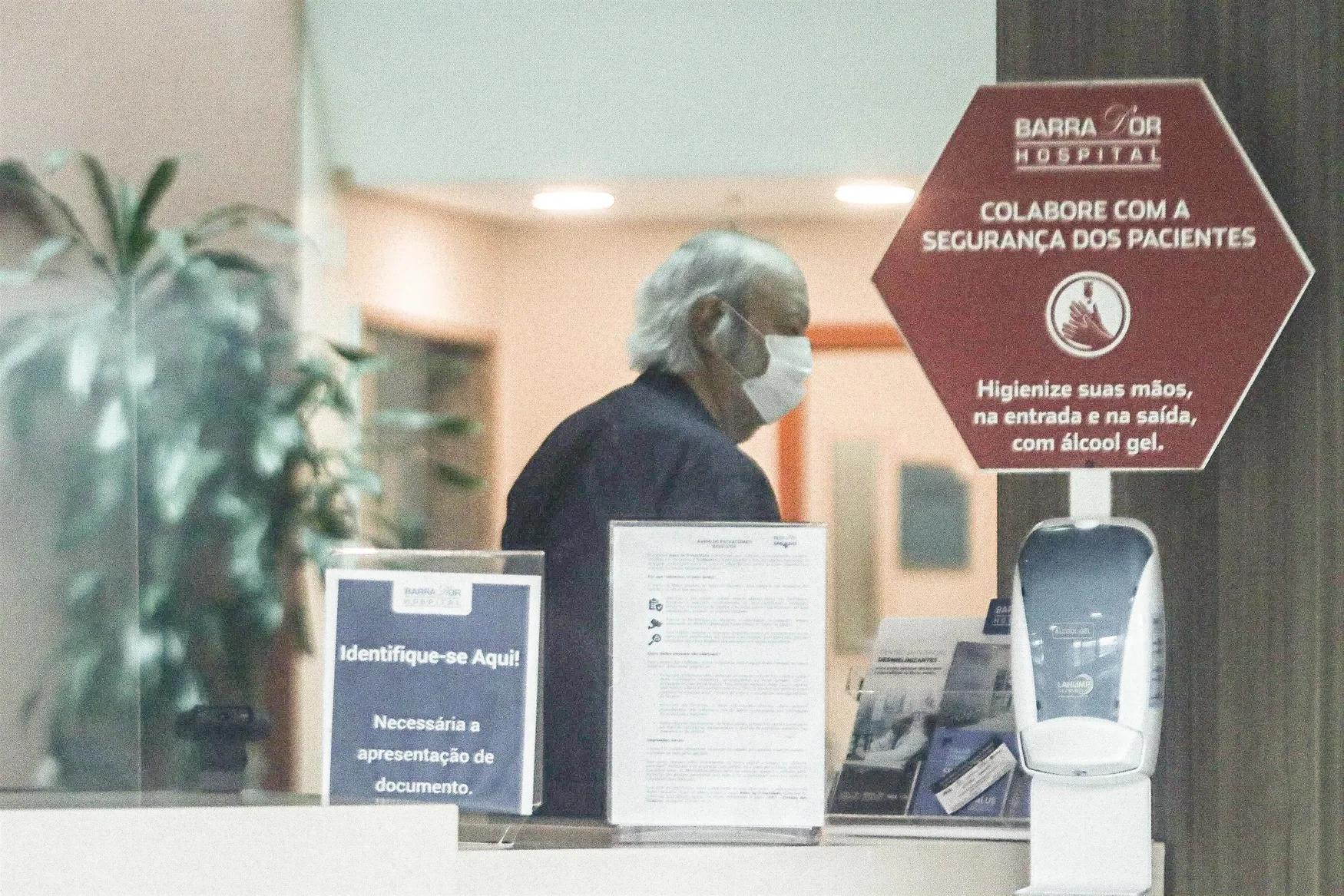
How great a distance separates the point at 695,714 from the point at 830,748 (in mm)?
169

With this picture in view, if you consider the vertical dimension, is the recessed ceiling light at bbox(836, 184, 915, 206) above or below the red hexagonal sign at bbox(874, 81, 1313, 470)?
above

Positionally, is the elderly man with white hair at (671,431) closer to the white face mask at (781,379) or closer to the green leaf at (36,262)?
the white face mask at (781,379)

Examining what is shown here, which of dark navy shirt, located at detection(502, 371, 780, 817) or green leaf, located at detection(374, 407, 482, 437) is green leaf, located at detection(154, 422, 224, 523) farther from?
dark navy shirt, located at detection(502, 371, 780, 817)

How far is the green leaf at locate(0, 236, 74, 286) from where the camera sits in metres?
2.77

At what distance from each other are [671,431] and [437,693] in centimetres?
62

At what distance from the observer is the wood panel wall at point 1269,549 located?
6.15 feet

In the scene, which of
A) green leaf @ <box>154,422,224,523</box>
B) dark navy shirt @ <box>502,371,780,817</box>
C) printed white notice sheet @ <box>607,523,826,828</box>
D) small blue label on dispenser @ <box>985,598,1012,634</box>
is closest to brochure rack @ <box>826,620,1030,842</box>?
small blue label on dispenser @ <box>985,598,1012,634</box>

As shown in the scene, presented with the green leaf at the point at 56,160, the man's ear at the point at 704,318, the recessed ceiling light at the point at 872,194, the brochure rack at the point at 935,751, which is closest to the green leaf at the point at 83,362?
the green leaf at the point at 56,160

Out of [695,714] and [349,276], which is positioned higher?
[349,276]

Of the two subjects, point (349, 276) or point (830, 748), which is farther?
point (349, 276)

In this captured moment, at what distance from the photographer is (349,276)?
108 inches

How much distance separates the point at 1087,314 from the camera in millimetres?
1848

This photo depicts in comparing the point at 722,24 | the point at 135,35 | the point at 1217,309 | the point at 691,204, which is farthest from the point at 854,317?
the point at 135,35

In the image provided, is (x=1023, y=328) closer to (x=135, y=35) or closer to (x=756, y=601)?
(x=756, y=601)
